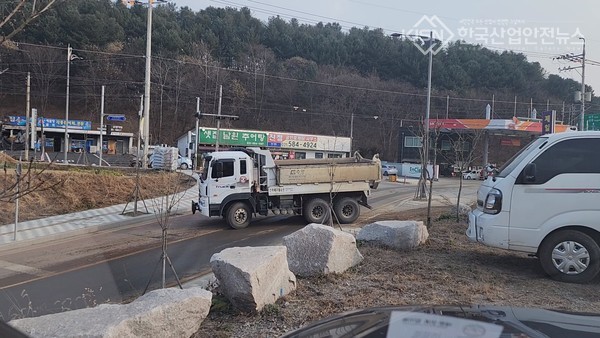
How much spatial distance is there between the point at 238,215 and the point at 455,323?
14.0 meters

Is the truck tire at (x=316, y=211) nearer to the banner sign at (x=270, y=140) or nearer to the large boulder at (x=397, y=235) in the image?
the large boulder at (x=397, y=235)

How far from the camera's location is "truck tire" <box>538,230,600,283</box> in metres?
6.85

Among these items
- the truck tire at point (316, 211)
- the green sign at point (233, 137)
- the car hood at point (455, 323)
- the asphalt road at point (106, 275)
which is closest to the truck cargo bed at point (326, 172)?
the truck tire at point (316, 211)

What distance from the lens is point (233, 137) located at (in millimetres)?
54719

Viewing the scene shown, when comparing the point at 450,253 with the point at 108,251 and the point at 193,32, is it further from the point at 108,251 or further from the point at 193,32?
the point at 193,32

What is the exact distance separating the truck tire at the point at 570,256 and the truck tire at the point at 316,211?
10.2 metres

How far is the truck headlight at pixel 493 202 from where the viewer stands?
732 cm

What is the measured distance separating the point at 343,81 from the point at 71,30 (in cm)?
4811

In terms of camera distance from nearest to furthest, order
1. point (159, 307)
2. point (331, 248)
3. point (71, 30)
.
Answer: point (159, 307) → point (331, 248) → point (71, 30)

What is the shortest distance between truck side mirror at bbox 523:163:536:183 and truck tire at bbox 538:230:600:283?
0.87 m

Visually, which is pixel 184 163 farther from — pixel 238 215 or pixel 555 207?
pixel 555 207

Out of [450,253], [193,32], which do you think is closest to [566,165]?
[450,253]

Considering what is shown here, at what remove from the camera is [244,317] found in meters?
5.23


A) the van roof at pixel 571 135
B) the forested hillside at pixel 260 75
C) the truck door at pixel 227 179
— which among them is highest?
the forested hillside at pixel 260 75
